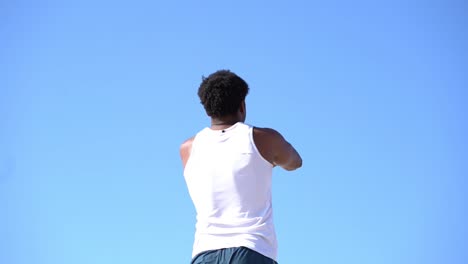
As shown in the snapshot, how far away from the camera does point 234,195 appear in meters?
4.80

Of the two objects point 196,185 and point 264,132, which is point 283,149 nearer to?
point 264,132

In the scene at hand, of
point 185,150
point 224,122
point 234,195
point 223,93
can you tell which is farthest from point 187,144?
point 234,195

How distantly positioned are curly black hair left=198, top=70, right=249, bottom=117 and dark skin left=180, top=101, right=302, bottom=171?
4 cm

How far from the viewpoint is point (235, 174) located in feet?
15.8

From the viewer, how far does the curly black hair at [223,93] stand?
4.97 meters

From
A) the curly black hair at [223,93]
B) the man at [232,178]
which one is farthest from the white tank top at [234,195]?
the curly black hair at [223,93]

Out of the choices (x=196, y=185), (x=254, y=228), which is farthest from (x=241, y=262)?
(x=196, y=185)

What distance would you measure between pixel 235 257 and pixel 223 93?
86cm

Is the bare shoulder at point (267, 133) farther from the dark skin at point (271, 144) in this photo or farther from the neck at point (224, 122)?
the neck at point (224, 122)

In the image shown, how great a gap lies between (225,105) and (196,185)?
0.44 meters

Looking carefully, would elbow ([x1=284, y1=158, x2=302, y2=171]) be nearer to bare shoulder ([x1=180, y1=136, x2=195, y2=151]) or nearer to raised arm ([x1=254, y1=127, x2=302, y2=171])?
raised arm ([x1=254, y1=127, x2=302, y2=171])

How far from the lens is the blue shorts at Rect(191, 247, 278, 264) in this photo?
4.72 meters

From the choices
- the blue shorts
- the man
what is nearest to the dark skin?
the man

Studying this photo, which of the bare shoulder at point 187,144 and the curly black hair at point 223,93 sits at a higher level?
the curly black hair at point 223,93
